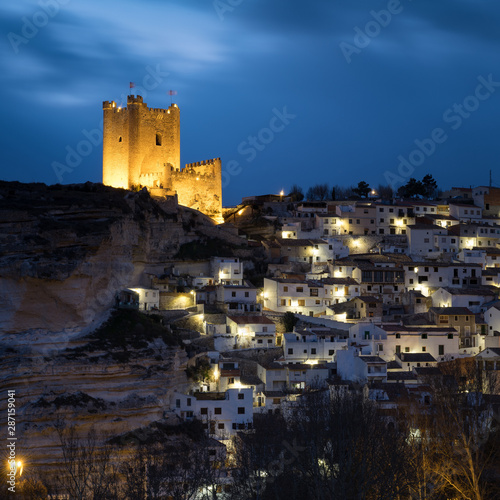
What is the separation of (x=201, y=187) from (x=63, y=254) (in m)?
20.4

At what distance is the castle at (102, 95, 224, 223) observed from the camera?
52.7 metres

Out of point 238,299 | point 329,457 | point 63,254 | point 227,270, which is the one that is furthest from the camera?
point 227,270

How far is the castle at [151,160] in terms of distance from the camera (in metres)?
52.7

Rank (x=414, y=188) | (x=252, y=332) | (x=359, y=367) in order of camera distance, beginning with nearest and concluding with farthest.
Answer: (x=359, y=367)
(x=252, y=332)
(x=414, y=188)

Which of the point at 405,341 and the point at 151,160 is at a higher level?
the point at 151,160

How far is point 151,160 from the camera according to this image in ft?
175

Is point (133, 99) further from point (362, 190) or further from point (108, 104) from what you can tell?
Result: point (362, 190)

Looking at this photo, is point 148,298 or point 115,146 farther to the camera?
point 115,146

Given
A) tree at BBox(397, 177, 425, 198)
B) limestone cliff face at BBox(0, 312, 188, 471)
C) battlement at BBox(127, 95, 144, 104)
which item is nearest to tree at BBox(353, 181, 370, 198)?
tree at BBox(397, 177, 425, 198)

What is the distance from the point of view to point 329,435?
23938mm

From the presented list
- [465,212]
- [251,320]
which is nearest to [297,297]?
[251,320]

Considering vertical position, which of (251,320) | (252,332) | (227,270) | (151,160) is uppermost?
(151,160)

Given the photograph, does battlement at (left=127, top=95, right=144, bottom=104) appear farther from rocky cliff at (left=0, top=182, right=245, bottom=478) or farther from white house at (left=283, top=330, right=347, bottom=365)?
white house at (left=283, top=330, right=347, bottom=365)

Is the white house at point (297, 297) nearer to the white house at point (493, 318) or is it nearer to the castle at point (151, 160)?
the white house at point (493, 318)
